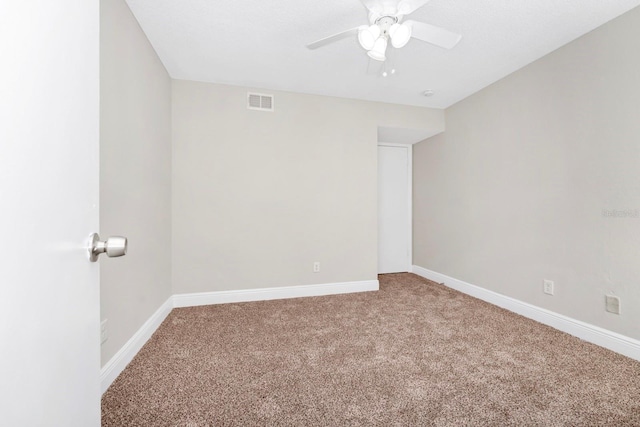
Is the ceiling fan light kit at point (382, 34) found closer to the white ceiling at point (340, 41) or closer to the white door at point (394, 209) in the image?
the white ceiling at point (340, 41)

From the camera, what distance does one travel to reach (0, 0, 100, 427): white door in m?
0.37

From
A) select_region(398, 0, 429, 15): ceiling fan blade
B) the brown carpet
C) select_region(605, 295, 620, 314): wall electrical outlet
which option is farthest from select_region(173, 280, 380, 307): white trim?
select_region(398, 0, 429, 15): ceiling fan blade

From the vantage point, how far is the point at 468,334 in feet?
7.23

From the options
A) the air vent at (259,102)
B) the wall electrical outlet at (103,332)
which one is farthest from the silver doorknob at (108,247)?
the air vent at (259,102)

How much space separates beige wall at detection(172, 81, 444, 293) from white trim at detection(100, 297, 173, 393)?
22.7 inches

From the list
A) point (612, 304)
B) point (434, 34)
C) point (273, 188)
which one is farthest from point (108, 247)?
point (612, 304)

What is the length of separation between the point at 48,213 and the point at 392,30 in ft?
6.05

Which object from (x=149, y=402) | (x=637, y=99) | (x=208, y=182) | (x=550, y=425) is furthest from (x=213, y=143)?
(x=637, y=99)

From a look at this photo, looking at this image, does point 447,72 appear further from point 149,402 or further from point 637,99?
point 149,402

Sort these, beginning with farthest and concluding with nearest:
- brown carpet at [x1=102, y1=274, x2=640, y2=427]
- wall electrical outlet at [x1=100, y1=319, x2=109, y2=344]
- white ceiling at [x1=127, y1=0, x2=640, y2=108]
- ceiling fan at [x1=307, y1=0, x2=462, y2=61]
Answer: white ceiling at [x1=127, y1=0, x2=640, y2=108] < ceiling fan at [x1=307, y1=0, x2=462, y2=61] < wall electrical outlet at [x1=100, y1=319, x2=109, y2=344] < brown carpet at [x1=102, y1=274, x2=640, y2=427]

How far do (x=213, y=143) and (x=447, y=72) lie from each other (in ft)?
8.20

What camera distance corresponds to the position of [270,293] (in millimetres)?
3100

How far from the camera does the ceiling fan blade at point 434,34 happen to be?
1.68 m

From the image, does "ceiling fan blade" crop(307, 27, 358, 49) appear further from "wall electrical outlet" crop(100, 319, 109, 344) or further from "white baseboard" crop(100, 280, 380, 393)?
"white baseboard" crop(100, 280, 380, 393)
